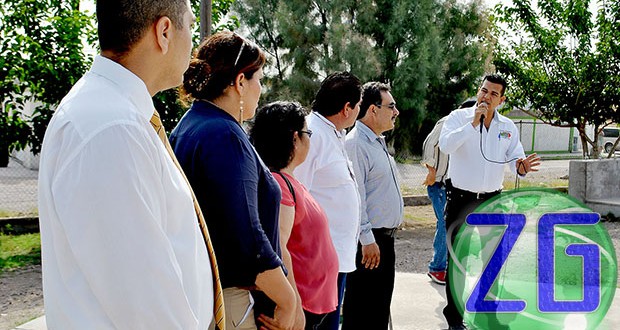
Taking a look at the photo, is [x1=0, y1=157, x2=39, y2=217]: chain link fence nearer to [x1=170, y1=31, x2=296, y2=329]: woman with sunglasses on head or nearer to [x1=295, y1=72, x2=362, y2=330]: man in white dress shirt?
[x1=295, y1=72, x2=362, y2=330]: man in white dress shirt

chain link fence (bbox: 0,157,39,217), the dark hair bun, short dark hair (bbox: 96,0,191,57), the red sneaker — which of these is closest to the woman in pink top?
the dark hair bun

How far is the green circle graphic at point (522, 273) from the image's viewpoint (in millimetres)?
4613

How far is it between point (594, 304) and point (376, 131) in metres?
2.75

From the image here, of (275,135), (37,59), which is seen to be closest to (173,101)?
(37,59)

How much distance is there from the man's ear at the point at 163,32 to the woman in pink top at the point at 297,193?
1.16 m

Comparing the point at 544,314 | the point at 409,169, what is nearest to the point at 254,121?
the point at 544,314

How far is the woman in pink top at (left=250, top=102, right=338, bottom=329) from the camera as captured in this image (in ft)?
8.54

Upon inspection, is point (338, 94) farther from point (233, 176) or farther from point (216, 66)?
point (233, 176)

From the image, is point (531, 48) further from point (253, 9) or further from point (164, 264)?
point (253, 9)

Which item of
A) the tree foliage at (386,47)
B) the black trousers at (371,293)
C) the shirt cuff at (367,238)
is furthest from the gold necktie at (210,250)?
the tree foliage at (386,47)

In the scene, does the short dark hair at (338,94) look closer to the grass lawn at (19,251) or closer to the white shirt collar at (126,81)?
the white shirt collar at (126,81)

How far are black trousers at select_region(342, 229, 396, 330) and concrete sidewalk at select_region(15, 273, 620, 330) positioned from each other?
0.74 meters

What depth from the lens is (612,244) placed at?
7.68 m

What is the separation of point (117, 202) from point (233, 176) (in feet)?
2.25
